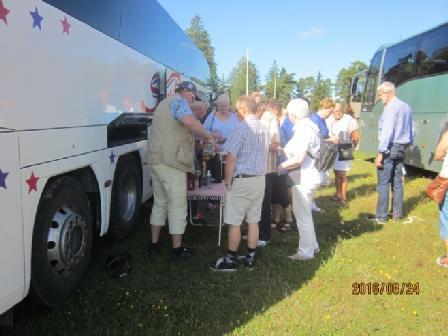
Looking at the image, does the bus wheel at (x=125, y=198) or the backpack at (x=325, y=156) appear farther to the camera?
the backpack at (x=325, y=156)

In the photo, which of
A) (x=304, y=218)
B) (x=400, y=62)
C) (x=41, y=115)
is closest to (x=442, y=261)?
(x=304, y=218)

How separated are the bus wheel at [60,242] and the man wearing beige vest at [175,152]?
1.02 metres

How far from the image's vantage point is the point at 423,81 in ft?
36.3

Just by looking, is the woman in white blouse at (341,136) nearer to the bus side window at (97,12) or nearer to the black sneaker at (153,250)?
the black sneaker at (153,250)

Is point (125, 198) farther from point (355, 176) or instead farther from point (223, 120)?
point (355, 176)

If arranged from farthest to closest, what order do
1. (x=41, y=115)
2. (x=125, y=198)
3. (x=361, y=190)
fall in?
(x=361, y=190) → (x=125, y=198) → (x=41, y=115)

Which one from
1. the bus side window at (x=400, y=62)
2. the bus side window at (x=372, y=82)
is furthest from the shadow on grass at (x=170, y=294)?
the bus side window at (x=372, y=82)

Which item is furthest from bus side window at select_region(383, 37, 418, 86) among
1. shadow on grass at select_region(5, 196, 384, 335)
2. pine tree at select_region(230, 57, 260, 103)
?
pine tree at select_region(230, 57, 260, 103)

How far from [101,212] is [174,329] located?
146 centimetres

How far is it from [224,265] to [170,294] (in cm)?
82

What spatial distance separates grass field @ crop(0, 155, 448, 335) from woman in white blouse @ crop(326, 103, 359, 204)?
2.39m

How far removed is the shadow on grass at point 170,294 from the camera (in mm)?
3398

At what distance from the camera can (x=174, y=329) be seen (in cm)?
338

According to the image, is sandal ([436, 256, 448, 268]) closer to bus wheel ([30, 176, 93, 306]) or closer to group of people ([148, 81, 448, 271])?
group of people ([148, 81, 448, 271])
